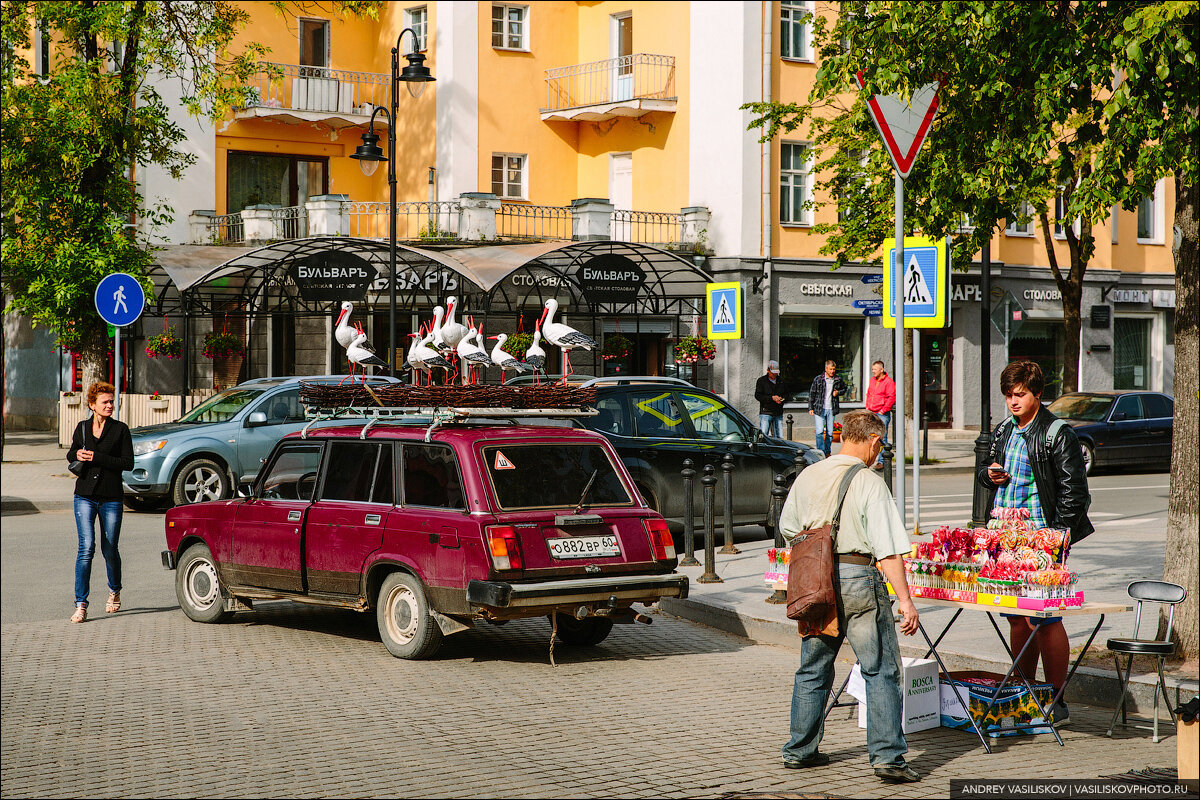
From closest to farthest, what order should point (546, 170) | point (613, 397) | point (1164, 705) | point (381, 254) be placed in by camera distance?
point (1164, 705) → point (613, 397) → point (381, 254) → point (546, 170)

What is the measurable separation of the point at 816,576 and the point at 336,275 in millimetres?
20777

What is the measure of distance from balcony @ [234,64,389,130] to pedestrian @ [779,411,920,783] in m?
29.7

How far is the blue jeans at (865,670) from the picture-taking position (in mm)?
5758

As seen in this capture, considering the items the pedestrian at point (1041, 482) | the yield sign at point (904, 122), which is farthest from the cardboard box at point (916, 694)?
the yield sign at point (904, 122)

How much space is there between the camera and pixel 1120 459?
80.1 feet

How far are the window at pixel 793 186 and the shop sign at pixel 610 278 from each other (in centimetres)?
685

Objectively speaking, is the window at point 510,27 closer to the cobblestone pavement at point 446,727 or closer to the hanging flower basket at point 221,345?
the hanging flower basket at point 221,345

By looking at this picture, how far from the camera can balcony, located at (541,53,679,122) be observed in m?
32.6

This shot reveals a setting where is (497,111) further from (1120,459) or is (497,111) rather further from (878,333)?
(1120,459)

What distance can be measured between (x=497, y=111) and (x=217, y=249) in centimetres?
878

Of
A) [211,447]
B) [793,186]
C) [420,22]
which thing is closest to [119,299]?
[211,447]

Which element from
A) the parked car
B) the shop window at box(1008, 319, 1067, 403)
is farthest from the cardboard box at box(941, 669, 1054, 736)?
the shop window at box(1008, 319, 1067, 403)

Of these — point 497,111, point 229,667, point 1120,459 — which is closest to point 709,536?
point 229,667

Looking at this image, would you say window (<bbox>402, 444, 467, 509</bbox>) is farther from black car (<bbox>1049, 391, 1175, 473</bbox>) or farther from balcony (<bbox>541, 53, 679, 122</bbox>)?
balcony (<bbox>541, 53, 679, 122</bbox>)
